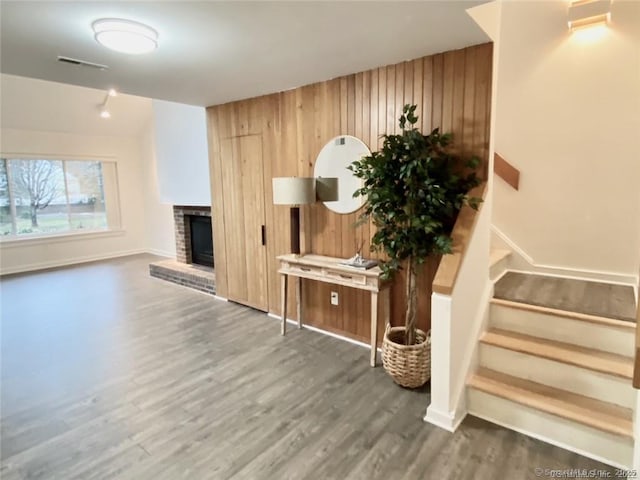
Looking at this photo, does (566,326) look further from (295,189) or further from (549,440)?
(295,189)

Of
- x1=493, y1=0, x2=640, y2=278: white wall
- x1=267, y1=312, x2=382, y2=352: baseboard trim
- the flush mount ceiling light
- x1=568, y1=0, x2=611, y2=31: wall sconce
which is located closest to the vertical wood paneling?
x1=267, y1=312, x2=382, y2=352: baseboard trim

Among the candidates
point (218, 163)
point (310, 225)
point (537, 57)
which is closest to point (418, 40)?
point (537, 57)

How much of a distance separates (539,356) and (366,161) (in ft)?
5.59

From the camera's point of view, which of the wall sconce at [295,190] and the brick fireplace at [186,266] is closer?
the wall sconce at [295,190]

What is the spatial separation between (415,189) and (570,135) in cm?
190

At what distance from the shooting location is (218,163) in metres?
4.56

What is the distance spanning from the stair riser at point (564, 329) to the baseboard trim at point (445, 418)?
0.76m

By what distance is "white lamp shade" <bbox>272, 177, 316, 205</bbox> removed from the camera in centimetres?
326

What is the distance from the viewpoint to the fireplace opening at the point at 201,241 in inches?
229

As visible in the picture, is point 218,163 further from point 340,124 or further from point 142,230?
point 142,230

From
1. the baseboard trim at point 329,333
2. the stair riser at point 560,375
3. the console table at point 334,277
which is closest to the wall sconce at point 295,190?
the console table at point 334,277

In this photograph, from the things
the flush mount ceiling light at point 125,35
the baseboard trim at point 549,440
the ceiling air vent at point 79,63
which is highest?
the ceiling air vent at point 79,63

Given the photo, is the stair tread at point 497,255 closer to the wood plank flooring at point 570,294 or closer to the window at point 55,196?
the wood plank flooring at point 570,294

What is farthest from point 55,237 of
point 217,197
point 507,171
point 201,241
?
point 507,171
